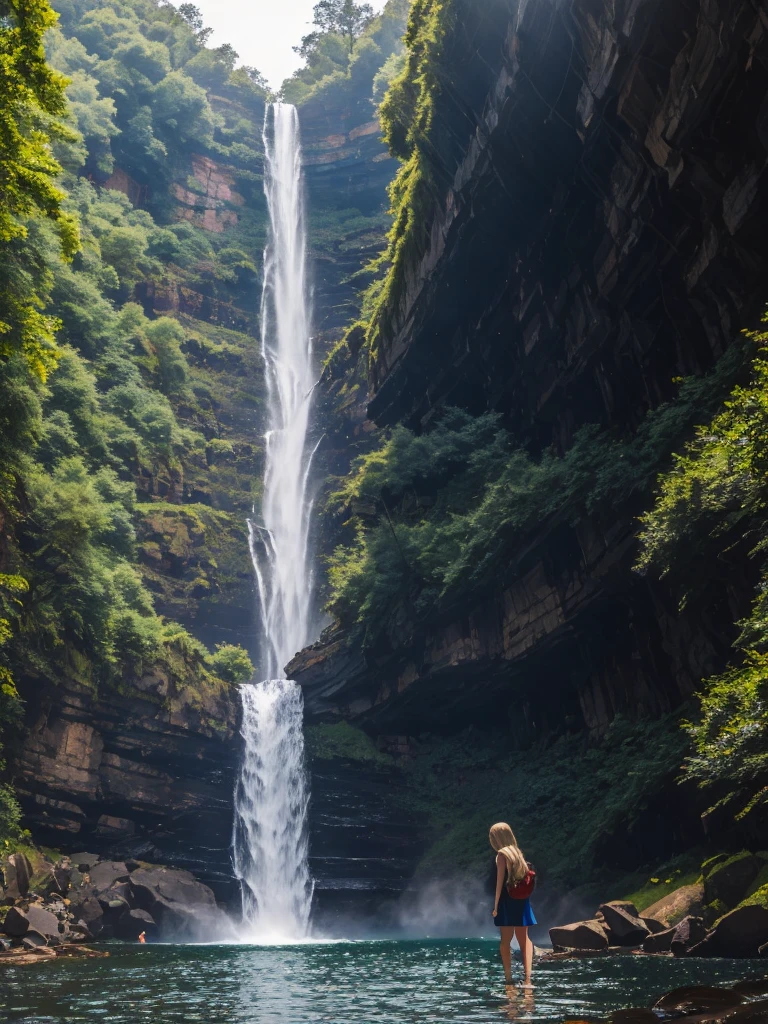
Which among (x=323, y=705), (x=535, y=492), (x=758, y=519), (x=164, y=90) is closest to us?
(x=758, y=519)

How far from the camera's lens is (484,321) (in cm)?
3008

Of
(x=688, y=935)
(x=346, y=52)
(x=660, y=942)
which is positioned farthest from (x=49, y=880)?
(x=346, y=52)

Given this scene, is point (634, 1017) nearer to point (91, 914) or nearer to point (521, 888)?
point (521, 888)

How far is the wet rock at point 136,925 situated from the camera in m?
24.8

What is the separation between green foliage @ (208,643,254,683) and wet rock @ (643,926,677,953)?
23051 millimetres

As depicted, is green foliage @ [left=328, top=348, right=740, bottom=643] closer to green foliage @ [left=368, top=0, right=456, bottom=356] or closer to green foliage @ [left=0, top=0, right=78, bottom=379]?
green foliage @ [left=368, top=0, right=456, bottom=356]

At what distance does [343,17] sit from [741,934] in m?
93.5

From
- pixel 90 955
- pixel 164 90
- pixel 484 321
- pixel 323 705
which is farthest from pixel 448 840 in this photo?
pixel 164 90

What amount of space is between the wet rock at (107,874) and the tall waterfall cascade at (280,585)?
4477mm

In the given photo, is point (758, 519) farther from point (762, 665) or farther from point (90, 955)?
point (90, 955)

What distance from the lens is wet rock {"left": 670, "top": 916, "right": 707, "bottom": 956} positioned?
13.5 meters

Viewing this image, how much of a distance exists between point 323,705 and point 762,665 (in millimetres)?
24212

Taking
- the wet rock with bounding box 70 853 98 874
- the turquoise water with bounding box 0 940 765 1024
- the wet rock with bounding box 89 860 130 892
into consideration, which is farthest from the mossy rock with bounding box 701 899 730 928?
the wet rock with bounding box 70 853 98 874

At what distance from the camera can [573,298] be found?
25984 mm
